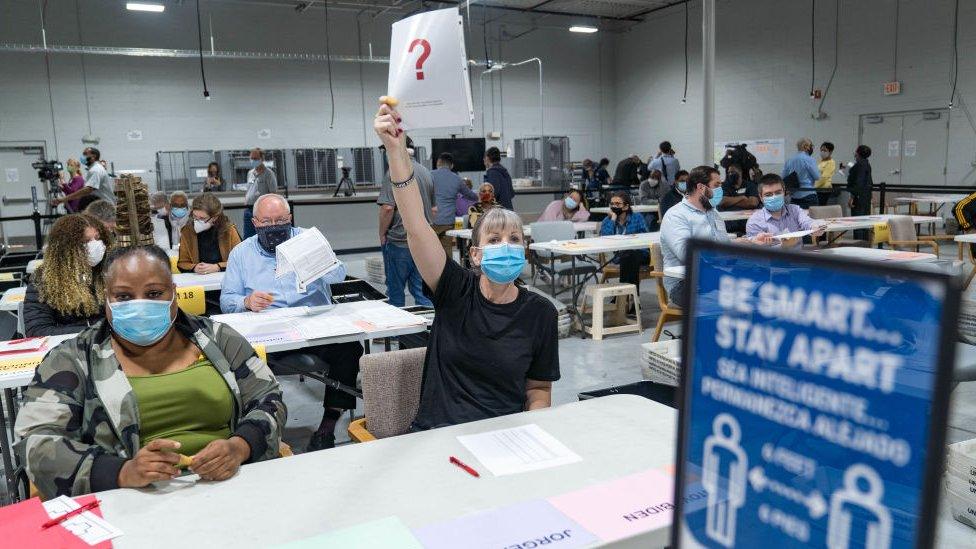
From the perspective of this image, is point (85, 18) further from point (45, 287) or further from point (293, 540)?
point (293, 540)

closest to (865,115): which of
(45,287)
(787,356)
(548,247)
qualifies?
(548,247)

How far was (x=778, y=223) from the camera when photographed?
571 cm

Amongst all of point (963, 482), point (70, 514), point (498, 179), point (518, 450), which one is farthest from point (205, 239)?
point (963, 482)

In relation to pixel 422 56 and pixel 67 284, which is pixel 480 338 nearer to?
pixel 422 56

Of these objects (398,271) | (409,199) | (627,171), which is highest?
(627,171)

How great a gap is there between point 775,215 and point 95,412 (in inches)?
206

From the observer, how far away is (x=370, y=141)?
14.5 meters

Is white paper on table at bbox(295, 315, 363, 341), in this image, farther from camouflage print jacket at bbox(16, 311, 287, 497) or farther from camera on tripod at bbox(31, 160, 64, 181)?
camera on tripod at bbox(31, 160, 64, 181)

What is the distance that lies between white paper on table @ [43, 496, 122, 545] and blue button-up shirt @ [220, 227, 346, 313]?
228 cm

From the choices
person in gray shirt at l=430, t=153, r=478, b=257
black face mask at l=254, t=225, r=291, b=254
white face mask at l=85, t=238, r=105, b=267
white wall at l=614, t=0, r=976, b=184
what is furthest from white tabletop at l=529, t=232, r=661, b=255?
white wall at l=614, t=0, r=976, b=184

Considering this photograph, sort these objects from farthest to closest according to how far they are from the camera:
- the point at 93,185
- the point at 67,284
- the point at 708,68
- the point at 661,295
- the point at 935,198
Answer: the point at 935,198
the point at 93,185
the point at 708,68
the point at 661,295
the point at 67,284

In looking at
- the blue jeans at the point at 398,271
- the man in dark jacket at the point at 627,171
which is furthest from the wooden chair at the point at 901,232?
the man in dark jacket at the point at 627,171

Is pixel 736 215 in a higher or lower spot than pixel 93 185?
lower

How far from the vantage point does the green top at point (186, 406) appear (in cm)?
188
